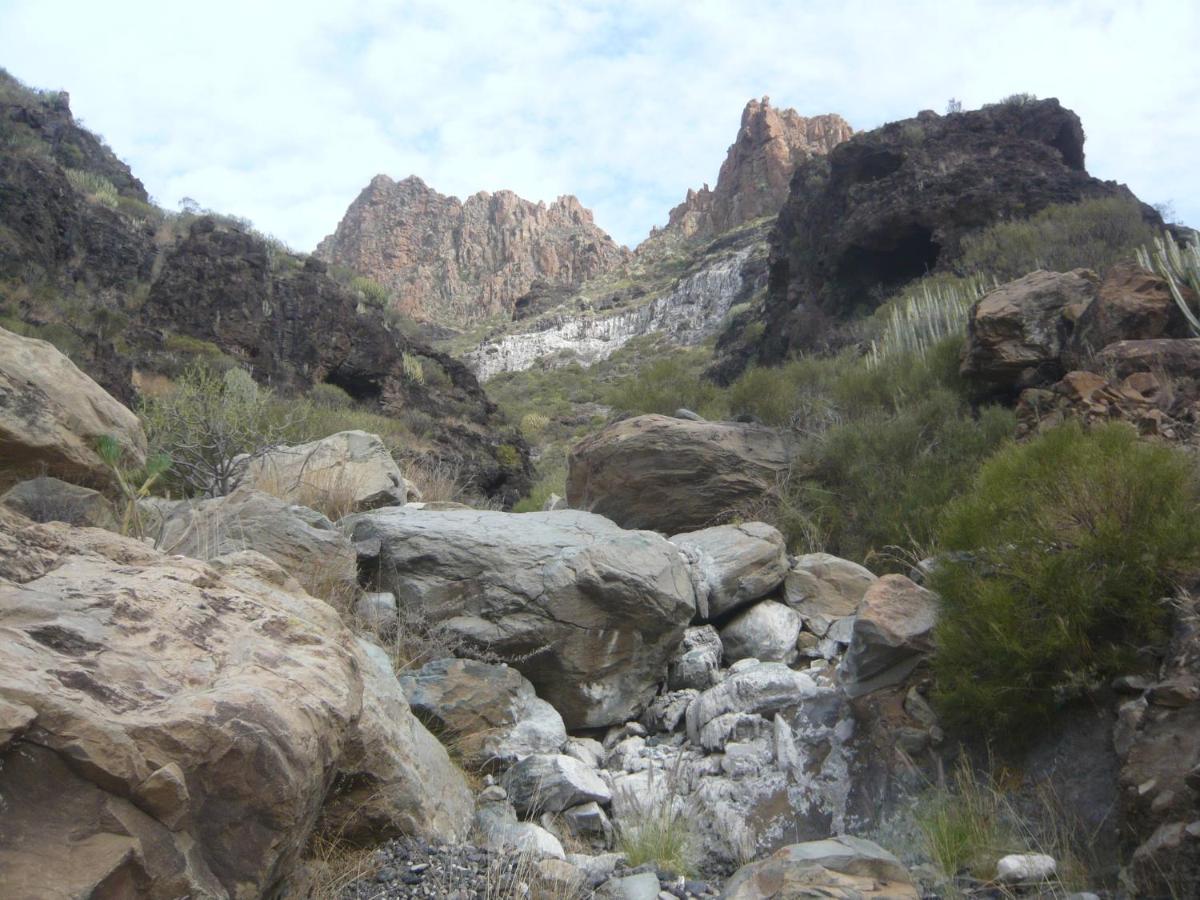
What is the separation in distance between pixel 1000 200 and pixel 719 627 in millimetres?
18182

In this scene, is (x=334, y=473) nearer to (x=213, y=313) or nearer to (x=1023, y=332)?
(x=1023, y=332)

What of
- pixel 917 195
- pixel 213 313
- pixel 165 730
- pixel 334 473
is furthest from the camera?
pixel 917 195

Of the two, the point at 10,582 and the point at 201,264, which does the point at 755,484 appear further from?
the point at 201,264

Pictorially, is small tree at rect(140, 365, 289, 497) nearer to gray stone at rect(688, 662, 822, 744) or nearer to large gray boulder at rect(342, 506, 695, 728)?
large gray boulder at rect(342, 506, 695, 728)

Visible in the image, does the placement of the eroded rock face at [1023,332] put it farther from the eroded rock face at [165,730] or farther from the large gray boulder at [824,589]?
the eroded rock face at [165,730]

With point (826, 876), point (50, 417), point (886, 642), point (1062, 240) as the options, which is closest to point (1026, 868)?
point (826, 876)

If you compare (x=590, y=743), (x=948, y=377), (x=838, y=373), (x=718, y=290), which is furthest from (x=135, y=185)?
(x=590, y=743)

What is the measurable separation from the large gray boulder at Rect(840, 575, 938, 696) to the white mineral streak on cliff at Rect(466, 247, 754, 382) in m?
39.5

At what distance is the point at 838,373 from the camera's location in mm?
11891

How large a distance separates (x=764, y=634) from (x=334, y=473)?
4.09 m

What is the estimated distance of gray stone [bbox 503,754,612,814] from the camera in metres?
3.91

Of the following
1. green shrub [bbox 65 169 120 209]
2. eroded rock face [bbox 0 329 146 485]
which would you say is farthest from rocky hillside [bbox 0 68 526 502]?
eroded rock face [bbox 0 329 146 485]

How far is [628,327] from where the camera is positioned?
51.0 m

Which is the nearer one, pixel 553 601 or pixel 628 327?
pixel 553 601
